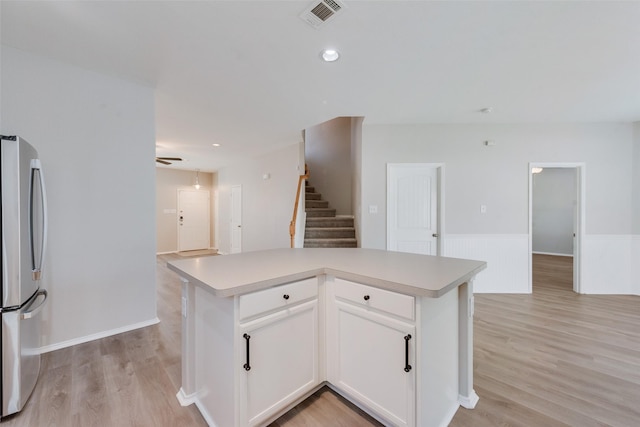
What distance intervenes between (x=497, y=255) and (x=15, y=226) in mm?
5092

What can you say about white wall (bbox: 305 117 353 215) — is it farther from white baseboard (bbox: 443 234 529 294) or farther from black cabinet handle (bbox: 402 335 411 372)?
black cabinet handle (bbox: 402 335 411 372)

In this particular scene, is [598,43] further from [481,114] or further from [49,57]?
[49,57]

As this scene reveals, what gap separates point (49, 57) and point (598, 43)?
14.6 ft

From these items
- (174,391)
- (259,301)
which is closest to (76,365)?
(174,391)

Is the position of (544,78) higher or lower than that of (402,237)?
higher

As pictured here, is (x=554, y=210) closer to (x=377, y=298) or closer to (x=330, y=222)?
(x=330, y=222)

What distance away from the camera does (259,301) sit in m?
1.36

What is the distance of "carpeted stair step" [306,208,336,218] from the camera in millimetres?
5766

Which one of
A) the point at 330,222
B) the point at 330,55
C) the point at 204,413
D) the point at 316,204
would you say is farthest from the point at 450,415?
the point at 316,204

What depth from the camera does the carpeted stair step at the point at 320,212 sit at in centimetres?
577

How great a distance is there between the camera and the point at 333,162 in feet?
21.0

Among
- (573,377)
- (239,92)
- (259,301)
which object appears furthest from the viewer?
(239,92)

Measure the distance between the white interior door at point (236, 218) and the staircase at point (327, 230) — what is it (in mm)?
2112

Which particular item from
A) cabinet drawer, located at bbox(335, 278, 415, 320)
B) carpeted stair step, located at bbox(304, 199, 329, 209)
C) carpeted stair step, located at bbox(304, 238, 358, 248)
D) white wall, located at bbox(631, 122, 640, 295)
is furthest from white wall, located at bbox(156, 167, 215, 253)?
white wall, located at bbox(631, 122, 640, 295)
